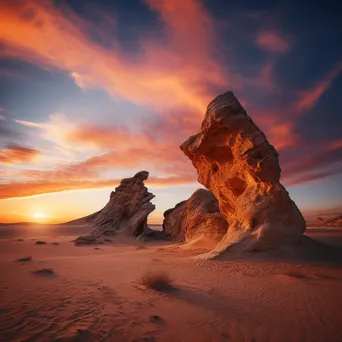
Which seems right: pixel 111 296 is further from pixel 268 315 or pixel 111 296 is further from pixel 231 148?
pixel 231 148

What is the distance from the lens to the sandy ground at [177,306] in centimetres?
476

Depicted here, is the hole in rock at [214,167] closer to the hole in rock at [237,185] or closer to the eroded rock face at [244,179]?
the eroded rock face at [244,179]

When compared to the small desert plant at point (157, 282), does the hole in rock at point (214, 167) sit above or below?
above

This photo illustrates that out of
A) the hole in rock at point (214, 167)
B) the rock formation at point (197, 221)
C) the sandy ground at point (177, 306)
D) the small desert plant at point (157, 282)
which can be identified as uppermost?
the hole in rock at point (214, 167)

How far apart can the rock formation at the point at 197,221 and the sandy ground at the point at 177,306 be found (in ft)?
42.2

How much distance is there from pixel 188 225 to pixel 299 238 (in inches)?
573

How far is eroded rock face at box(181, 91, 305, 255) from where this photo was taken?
13.8m

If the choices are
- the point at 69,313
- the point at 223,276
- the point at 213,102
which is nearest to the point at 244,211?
the point at 223,276

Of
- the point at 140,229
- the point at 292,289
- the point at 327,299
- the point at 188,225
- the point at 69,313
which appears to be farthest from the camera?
the point at 140,229

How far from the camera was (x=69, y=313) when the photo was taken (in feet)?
18.0

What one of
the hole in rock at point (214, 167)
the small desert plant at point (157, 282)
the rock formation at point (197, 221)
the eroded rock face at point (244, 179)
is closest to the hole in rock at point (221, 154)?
the eroded rock face at point (244, 179)

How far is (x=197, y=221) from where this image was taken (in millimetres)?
25578

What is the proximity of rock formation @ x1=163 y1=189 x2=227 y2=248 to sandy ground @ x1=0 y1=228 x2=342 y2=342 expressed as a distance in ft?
42.2

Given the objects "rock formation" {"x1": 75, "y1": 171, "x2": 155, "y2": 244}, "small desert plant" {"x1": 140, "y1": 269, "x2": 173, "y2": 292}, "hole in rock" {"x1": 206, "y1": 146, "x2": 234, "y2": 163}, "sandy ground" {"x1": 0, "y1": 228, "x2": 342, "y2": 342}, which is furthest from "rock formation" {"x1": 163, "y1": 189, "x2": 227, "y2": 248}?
"small desert plant" {"x1": 140, "y1": 269, "x2": 173, "y2": 292}
